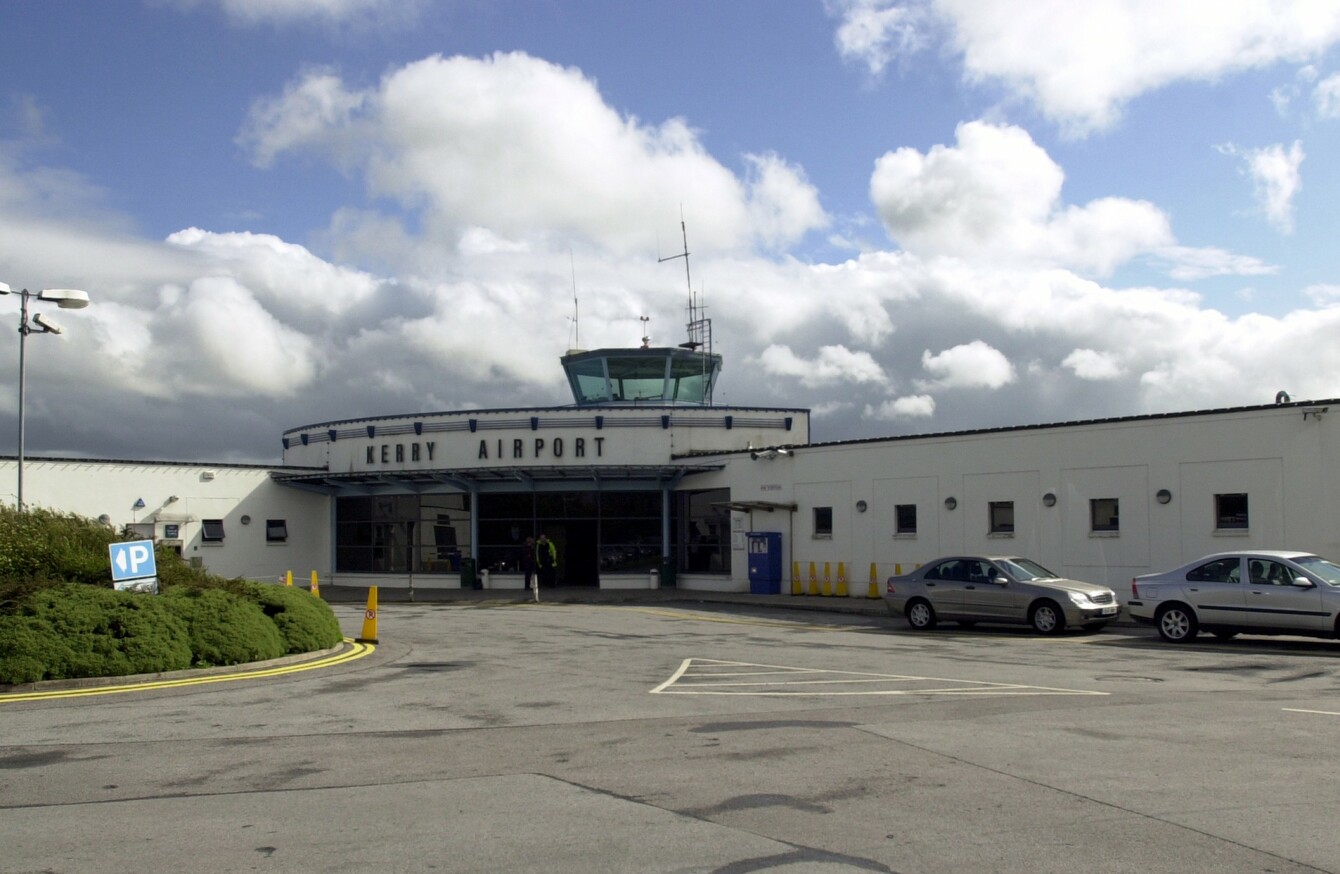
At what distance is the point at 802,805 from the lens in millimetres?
7883

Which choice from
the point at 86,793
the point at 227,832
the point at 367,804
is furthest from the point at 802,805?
the point at 86,793

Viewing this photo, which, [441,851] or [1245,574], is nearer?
[441,851]

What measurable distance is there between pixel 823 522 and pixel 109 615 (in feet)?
71.8

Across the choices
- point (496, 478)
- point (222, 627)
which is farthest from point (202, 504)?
point (222, 627)

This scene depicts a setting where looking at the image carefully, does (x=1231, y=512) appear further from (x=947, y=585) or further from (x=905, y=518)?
(x=905, y=518)

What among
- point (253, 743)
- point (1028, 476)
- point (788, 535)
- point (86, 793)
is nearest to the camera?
point (86, 793)

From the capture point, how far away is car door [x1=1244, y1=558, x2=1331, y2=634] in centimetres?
1795

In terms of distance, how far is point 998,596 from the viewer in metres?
22.0

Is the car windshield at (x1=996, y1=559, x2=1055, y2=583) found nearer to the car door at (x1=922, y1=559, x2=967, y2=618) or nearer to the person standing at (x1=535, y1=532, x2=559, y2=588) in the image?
the car door at (x1=922, y1=559, x2=967, y2=618)

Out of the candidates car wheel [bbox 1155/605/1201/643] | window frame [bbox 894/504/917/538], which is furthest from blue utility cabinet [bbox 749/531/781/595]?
car wheel [bbox 1155/605/1201/643]

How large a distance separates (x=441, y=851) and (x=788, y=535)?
27916 mm

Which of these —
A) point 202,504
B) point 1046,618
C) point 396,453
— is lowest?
point 1046,618

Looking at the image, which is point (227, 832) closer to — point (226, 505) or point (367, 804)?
point (367, 804)

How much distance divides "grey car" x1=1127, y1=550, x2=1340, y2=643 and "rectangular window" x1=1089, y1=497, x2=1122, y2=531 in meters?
6.53
